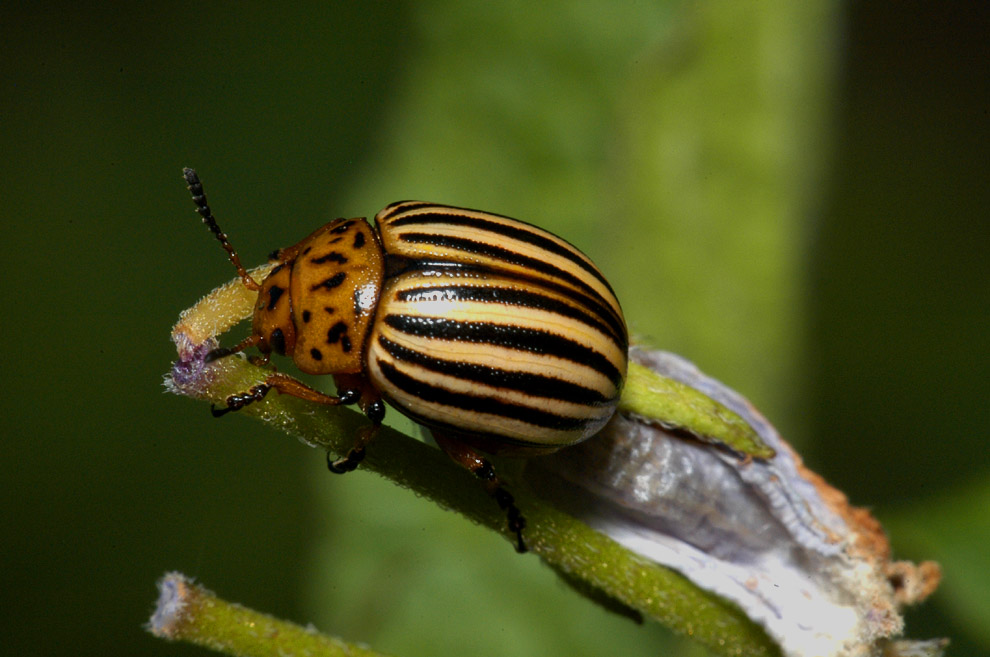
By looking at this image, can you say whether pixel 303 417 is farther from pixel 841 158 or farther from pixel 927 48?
pixel 927 48

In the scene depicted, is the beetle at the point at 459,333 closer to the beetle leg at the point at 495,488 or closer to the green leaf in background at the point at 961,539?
the beetle leg at the point at 495,488

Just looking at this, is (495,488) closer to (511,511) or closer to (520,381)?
(511,511)

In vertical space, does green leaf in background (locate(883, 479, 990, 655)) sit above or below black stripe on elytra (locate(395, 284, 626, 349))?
above

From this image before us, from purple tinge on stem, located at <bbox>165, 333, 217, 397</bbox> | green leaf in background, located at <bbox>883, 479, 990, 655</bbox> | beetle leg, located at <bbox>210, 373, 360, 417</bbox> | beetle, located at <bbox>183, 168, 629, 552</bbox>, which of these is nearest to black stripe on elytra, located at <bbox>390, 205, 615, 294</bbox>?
beetle, located at <bbox>183, 168, 629, 552</bbox>

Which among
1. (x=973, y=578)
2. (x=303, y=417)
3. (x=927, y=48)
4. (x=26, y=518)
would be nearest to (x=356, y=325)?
(x=303, y=417)

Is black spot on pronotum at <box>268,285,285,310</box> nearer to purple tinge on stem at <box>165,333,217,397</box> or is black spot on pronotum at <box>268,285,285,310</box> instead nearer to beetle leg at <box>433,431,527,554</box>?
purple tinge on stem at <box>165,333,217,397</box>

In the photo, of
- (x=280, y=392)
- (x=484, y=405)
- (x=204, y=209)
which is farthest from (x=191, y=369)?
(x=204, y=209)
